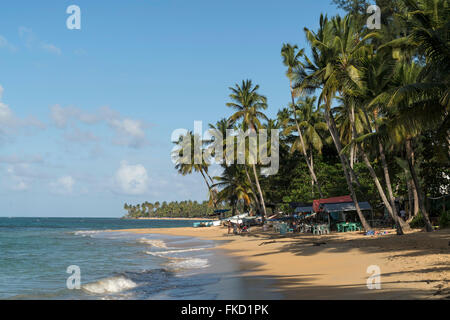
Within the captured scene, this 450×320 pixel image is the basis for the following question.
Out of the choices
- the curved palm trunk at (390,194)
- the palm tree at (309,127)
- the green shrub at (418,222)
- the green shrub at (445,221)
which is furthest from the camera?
the palm tree at (309,127)

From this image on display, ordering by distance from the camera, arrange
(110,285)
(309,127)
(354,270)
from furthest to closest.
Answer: (309,127) → (110,285) → (354,270)

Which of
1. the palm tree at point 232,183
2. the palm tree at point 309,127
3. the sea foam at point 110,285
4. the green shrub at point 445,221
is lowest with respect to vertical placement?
the sea foam at point 110,285

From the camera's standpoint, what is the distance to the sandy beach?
8.12 metres

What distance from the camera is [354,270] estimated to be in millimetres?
11281

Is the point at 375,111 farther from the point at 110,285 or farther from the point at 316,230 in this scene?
the point at 110,285

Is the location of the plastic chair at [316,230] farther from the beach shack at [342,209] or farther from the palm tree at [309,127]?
the palm tree at [309,127]

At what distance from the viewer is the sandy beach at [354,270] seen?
8.12 metres

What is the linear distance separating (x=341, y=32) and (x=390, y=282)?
15996 mm

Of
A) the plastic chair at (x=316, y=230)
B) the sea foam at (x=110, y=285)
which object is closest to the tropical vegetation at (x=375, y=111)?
the plastic chair at (x=316, y=230)

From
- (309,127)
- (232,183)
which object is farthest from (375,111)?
(232,183)

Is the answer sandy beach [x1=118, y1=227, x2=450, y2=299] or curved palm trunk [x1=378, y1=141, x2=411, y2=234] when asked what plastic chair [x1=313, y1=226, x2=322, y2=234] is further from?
sandy beach [x1=118, y1=227, x2=450, y2=299]
